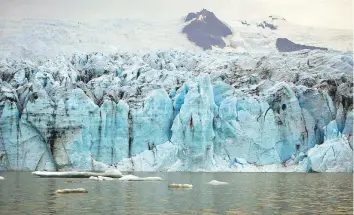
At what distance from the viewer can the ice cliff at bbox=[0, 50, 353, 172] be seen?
4656 cm

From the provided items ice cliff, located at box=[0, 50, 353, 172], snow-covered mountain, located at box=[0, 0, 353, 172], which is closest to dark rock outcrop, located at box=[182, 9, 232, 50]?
snow-covered mountain, located at box=[0, 0, 353, 172]

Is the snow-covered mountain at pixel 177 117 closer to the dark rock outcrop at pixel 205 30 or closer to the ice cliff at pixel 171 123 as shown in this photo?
the ice cliff at pixel 171 123

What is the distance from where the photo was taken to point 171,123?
49.5m

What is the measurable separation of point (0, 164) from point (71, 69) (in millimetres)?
13055

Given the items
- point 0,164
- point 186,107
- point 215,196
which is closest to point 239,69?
point 186,107

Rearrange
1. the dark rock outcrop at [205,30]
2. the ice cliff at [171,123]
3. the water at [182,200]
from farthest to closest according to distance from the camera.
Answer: the dark rock outcrop at [205,30], the ice cliff at [171,123], the water at [182,200]

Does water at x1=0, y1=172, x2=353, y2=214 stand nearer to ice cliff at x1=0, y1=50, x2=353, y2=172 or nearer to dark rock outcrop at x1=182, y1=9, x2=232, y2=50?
ice cliff at x1=0, y1=50, x2=353, y2=172

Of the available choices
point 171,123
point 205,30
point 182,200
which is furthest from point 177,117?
point 205,30

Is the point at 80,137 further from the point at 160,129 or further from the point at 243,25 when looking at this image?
the point at 243,25

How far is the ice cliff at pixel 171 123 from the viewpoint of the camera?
46.6 metres

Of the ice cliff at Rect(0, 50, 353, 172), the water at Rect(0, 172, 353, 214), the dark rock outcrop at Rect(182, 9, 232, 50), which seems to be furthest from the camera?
the dark rock outcrop at Rect(182, 9, 232, 50)

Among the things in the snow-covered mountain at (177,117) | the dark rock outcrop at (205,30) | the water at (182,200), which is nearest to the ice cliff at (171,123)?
the snow-covered mountain at (177,117)

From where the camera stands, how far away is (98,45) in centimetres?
8262

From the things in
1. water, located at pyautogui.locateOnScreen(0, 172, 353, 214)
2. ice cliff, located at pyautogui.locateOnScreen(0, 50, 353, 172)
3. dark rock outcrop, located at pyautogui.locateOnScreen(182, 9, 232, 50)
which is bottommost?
water, located at pyautogui.locateOnScreen(0, 172, 353, 214)
